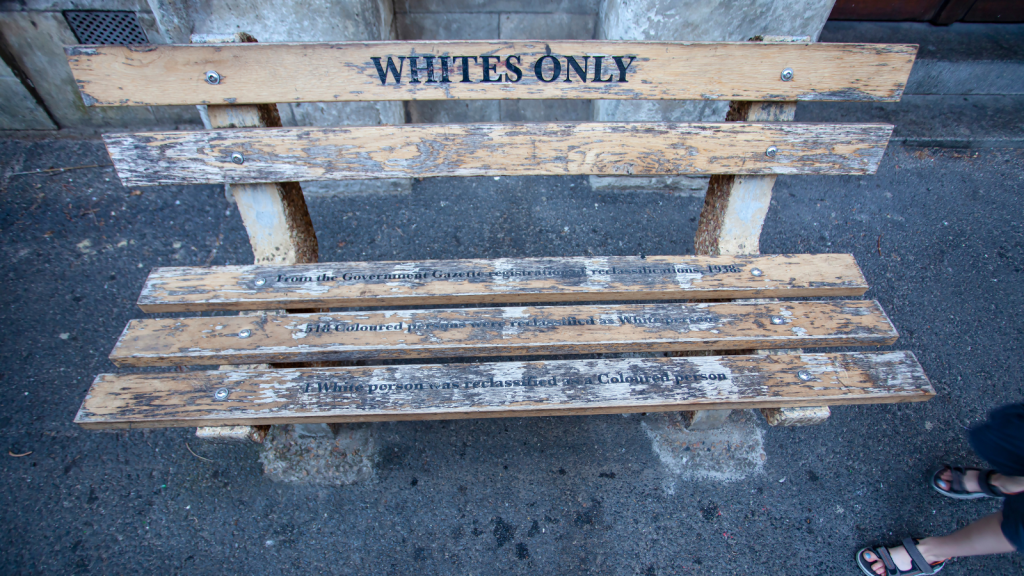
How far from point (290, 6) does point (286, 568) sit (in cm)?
256

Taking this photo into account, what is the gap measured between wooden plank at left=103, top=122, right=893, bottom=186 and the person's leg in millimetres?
1269

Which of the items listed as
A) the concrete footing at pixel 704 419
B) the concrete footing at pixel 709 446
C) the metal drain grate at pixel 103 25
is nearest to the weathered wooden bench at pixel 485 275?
the concrete footing at pixel 704 419

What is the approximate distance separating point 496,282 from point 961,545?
1.82 metres

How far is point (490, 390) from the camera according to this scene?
1592 millimetres

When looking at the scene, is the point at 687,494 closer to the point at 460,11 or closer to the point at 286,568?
the point at 286,568

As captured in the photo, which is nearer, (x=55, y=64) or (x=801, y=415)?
(x=801, y=415)

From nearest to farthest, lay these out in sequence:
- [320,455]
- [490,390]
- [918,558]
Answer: [490,390] → [918,558] → [320,455]

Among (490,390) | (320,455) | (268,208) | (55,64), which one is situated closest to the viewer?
(490,390)

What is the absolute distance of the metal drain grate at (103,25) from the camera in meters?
Answer: 3.08

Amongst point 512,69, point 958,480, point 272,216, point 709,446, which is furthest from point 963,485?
point 272,216

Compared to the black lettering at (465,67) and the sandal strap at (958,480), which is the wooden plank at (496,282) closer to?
the black lettering at (465,67)

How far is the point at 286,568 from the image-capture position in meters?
1.86

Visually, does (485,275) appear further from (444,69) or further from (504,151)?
(444,69)

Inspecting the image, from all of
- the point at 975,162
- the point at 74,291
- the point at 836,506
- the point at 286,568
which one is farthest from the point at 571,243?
the point at 975,162
